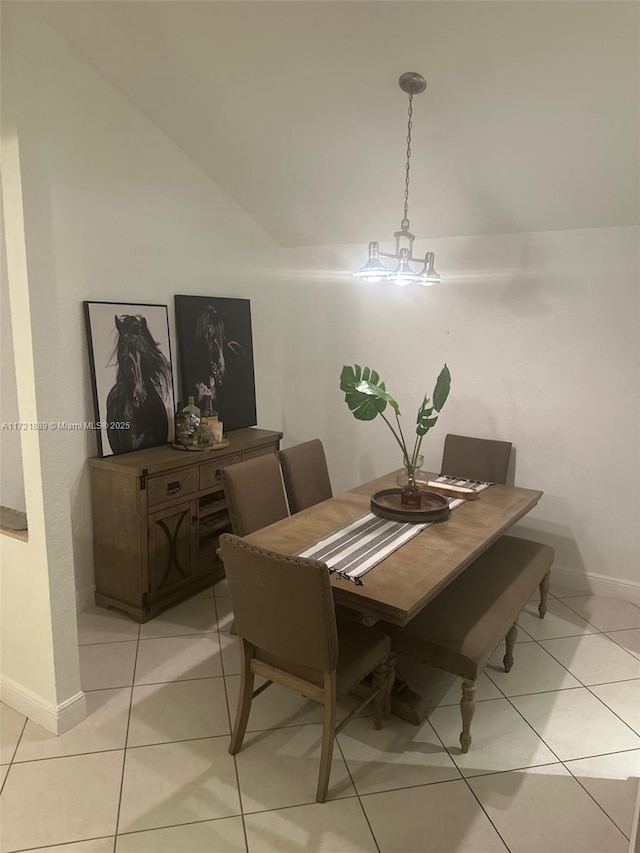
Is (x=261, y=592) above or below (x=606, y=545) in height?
above

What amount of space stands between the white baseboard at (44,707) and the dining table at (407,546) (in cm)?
94

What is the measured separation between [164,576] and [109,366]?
1.19 meters

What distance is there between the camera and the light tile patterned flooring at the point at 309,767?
1.78 meters

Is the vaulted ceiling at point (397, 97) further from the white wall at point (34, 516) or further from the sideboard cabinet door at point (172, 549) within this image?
the sideboard cabinet door at point (172, 549)

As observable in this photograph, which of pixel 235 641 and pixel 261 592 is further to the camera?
pixel 235 641

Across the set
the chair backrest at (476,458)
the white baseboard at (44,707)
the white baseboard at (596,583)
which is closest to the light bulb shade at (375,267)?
the chair backrest at (476,458)

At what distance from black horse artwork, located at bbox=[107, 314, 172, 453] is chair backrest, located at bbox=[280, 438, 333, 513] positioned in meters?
0.87

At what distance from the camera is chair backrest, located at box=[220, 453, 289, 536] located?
255cm

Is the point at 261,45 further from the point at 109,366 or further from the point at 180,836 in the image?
the point at 180,836

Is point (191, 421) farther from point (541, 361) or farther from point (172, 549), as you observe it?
point (541, 361)

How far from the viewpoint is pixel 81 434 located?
9.74ft

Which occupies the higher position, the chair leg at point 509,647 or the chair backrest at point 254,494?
the chair backrest at point 254,494

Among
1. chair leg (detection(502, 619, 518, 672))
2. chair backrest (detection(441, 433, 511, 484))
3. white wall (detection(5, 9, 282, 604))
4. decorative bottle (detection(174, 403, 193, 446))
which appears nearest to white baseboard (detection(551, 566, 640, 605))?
chair backrest (detection(441, 433, 511, 484))

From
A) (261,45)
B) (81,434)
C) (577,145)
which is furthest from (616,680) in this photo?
(261,45)
